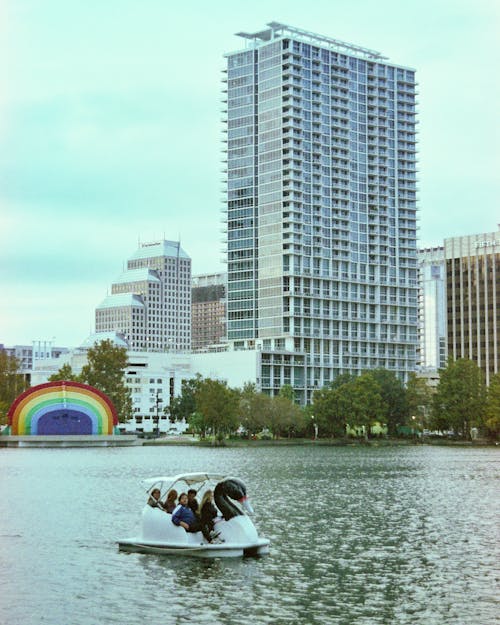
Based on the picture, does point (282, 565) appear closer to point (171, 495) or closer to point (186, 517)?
point (186, 517)

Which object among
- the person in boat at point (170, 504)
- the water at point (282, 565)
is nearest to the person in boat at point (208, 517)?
the water at point (282, 565)

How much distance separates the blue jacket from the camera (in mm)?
48188

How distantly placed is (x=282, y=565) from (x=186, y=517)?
511 cm

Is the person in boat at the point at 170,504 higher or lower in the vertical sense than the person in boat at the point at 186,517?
higher

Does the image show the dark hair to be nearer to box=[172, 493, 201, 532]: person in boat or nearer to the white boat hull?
the white boat hull

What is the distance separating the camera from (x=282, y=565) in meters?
45.8

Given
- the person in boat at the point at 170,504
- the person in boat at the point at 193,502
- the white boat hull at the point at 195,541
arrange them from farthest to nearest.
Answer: the person in boat at the point at 170,504 < the person in boat at the point at 193,502 < the white boat hull at the point at 195,541

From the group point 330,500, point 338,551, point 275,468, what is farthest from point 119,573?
point 275,468

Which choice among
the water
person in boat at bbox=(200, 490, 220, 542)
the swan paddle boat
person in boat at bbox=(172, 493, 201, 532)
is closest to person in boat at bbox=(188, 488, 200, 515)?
person in boat at bbox=(172, 493, 201, 532)

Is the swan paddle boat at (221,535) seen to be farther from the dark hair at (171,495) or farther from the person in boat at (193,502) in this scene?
the person in boat at (193,502)

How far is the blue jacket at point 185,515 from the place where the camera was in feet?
158

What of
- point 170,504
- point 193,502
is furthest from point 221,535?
point 170,504

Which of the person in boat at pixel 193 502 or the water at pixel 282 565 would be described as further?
the person in boat at pixel 193 502

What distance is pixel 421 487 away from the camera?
8962 centimetres
